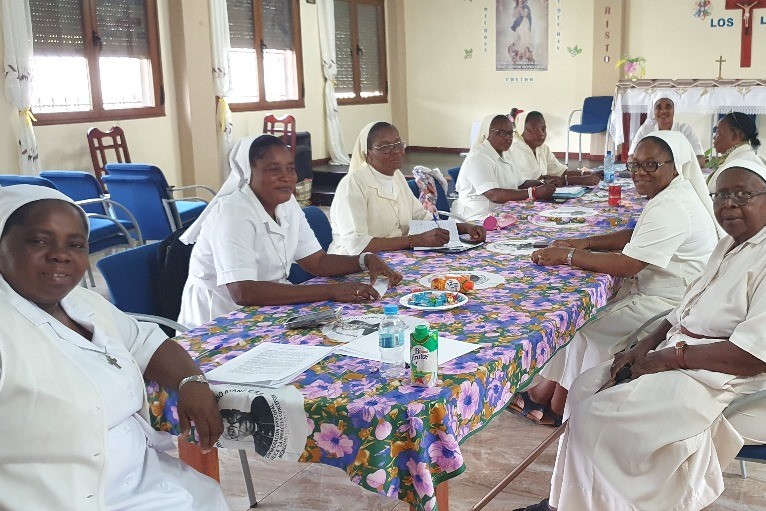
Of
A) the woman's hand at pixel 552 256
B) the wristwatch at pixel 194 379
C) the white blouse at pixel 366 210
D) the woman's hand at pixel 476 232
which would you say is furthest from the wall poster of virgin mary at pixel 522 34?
the wristwatch at pixel 194 379

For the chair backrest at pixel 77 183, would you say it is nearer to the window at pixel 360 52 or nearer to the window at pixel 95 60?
the window at pixel 95 60

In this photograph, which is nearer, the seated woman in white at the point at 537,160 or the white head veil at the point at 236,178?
the white head veil at the point at 236,178

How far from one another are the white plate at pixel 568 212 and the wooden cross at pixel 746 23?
697 centimetres

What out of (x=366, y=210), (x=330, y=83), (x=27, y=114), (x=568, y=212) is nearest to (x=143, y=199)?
(x=27, y=114)

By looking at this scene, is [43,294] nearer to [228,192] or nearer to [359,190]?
[228,192]

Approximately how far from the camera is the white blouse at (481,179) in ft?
15.0

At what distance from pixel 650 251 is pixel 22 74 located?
5.52 meters

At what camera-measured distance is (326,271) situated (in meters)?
2.80

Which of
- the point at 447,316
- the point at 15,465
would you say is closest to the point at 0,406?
the point at 15,465

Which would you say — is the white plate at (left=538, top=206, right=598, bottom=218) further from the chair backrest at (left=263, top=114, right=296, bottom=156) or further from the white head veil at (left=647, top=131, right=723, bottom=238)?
the chair backrest at (left=263, top=114, right=296, bottom=156)

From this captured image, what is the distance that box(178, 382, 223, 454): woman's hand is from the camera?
166 cm

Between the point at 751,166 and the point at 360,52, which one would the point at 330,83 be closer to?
the point at 360,52

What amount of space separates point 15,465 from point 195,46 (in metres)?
7.25

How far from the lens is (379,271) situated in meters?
2.61
